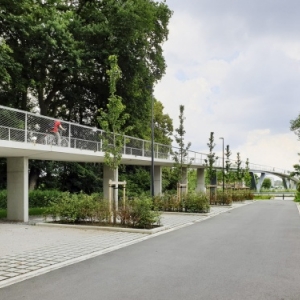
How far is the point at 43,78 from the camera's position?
29.2 meters

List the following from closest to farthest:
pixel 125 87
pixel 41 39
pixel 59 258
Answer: pixel 59 258, pixel 41 39, pixel 125 87

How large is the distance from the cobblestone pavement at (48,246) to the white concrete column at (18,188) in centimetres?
225

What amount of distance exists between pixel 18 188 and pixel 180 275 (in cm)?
1270

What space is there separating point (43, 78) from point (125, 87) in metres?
6.43

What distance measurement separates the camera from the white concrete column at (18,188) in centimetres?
1809

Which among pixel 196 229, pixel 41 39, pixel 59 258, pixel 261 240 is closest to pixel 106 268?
pixel 59 258

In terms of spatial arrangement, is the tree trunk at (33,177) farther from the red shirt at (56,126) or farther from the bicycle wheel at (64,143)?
the red shirt at (56,126)

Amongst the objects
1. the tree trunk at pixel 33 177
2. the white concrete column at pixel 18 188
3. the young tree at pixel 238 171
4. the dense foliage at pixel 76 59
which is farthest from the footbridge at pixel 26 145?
the young tree at pixel 238 171

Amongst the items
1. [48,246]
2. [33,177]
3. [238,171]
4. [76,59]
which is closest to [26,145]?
[48,246]

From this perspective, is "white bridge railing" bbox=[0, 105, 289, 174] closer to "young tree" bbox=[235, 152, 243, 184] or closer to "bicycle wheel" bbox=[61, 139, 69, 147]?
"bicycle wheel" bbox=[61, 139, 69, 147]

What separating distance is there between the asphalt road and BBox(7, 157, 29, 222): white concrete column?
28.1 feet

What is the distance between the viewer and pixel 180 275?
730 centimetres

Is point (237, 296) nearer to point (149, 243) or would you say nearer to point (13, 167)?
point (149, 243)

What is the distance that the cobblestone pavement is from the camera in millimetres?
7832
